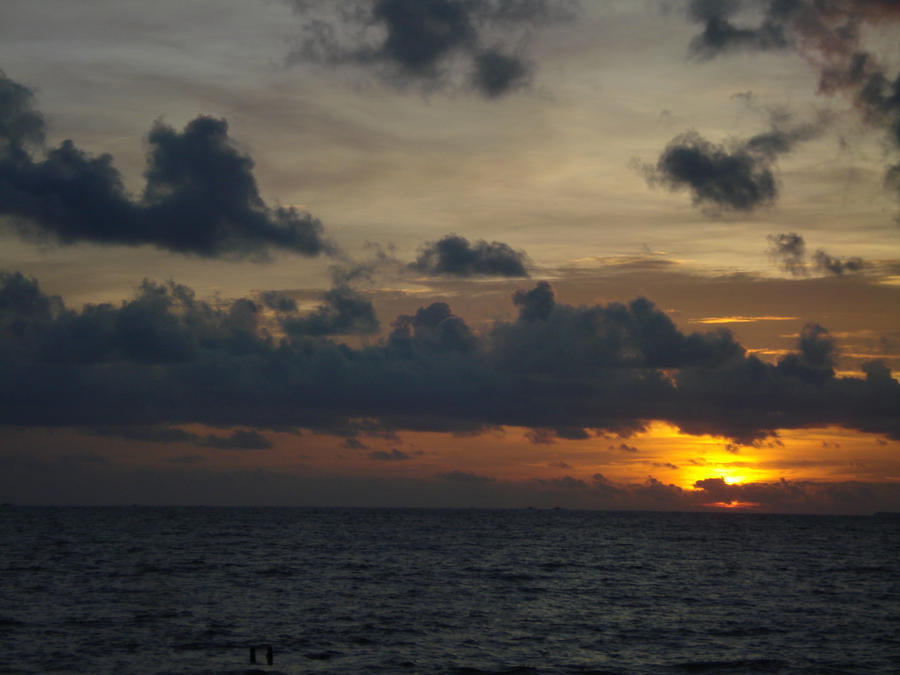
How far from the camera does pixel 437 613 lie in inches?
2746

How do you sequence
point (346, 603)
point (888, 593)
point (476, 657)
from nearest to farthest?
point (476, 657) < point (346, 603) < point (888, 593)

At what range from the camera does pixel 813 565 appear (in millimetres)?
127188

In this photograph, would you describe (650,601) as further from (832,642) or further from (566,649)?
(566,649)

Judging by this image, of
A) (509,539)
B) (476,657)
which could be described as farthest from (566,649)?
(509,539)

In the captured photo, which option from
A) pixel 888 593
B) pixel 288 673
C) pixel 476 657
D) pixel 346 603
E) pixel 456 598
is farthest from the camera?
pixel 888 593

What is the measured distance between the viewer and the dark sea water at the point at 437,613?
5162 centimetres

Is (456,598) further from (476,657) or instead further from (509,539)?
(509,539)

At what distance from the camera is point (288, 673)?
46625 millimetres

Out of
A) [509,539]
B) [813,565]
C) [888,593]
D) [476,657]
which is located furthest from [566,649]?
[509,539]

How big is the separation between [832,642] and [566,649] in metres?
20.2

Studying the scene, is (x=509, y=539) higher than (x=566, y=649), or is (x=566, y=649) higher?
(x=566, y=649)

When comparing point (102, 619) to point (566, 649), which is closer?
point (566, 649)

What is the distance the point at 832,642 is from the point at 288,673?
128 ft

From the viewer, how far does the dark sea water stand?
5162 cm
